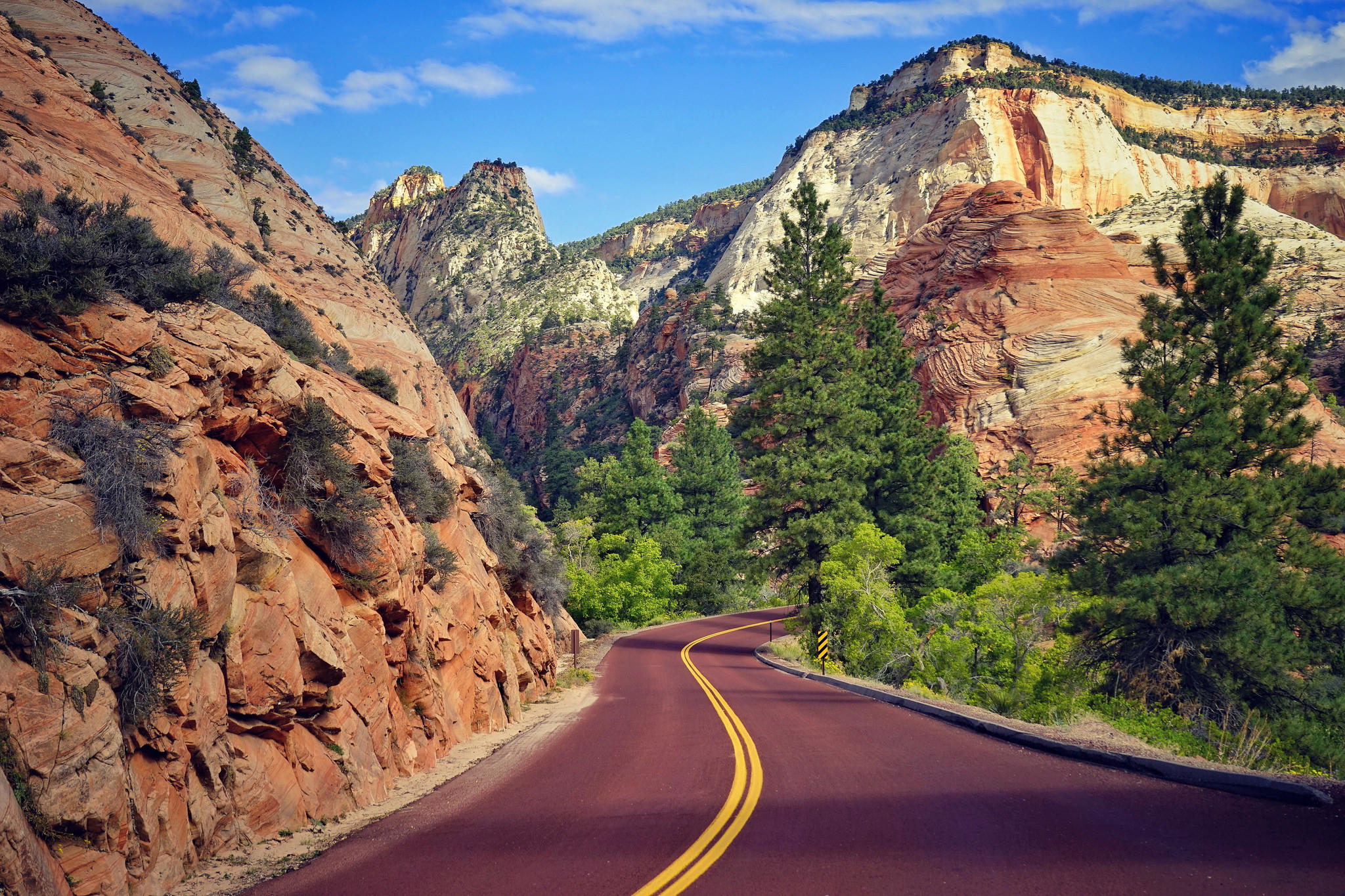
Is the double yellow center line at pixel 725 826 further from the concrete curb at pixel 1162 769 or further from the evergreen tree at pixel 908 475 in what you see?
the evergreen tree at pixel 908 475

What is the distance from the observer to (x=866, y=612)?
22.7 meters

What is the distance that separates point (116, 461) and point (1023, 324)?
5979cm

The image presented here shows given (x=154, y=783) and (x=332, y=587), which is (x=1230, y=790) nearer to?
(x=154, y=783)

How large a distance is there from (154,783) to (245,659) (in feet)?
5.12

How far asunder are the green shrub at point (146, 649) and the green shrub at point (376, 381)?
9876 millimetres

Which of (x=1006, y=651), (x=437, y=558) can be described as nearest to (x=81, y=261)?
(x=437, y=558)

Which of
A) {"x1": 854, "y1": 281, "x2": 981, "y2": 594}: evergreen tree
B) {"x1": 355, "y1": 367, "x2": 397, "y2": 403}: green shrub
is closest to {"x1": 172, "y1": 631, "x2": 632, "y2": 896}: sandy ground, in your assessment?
{"x1": 355, "y1": 367, "x2": 397, "y2": 403}: green shrub

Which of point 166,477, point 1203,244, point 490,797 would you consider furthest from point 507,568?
point 1203,244

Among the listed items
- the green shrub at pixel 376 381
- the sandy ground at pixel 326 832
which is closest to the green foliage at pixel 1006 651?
the sandy ground at pixel 326 832

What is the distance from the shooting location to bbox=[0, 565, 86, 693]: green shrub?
16.7 ft

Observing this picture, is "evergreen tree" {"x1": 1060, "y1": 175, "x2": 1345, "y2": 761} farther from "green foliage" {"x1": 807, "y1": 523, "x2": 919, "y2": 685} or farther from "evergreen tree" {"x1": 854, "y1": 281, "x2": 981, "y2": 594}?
"evergreen tree" {"x1": 854, "y1": 281, "x2": 981, "y2": 594}

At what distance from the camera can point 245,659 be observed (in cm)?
723

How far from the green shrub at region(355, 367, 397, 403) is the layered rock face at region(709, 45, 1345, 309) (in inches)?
3130

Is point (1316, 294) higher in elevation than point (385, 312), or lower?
higher
